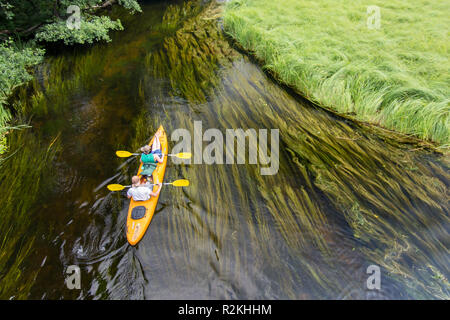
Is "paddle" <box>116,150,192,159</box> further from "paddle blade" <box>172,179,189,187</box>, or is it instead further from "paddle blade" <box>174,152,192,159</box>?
"paddle blade" <box>172,179,189,187</box>

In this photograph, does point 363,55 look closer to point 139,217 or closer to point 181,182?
point 181,182

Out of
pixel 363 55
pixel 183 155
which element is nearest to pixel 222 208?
pixel 183 155

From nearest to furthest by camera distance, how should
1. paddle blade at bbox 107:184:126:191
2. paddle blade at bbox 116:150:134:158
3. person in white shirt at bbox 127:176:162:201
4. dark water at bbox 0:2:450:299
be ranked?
dark water at bbox 0:2:450:299 → person in white shirt at bbox 127:176:162:201 → paddle blade at bbox 107:184:126:191 → paddle blade at bbox 116:150:134:158

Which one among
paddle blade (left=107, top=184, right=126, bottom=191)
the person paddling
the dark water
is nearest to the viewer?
the dark water

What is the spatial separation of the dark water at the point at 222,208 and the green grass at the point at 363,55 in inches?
21.4

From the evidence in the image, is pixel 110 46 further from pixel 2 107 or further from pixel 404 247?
pixel 404 247

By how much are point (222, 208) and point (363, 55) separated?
5825 millimetres

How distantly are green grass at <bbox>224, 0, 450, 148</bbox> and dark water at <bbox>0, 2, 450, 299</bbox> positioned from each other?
21.4 inches

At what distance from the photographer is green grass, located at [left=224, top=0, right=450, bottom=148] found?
561 cm

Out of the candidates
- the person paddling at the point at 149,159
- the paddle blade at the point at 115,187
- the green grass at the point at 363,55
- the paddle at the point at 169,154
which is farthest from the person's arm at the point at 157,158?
the green grass at the point at 363,55

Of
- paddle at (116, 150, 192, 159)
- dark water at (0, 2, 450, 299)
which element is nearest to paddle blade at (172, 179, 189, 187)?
dark water at (0, 2, 450, 299)

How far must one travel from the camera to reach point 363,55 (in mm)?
6871

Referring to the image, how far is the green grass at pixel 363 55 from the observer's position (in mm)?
5613
